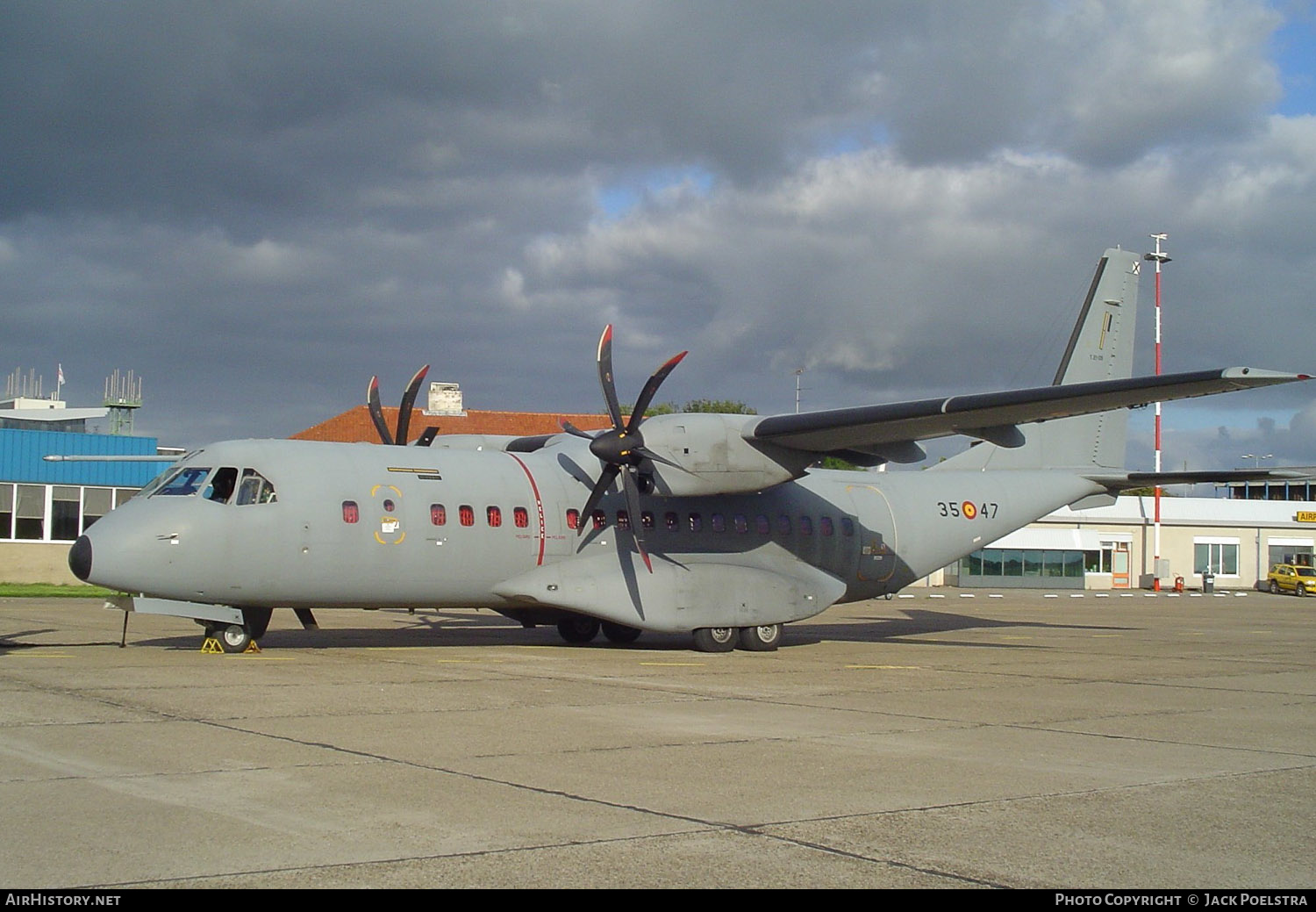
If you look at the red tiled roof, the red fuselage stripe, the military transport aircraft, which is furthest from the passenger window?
the red tiled roof

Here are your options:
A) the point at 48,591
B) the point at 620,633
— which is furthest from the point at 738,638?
the point at 48,591

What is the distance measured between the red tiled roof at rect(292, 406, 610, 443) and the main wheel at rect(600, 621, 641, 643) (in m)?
34.1

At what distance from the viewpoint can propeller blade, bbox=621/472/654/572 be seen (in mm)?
19328

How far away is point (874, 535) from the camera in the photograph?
23.6m

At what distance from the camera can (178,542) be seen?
16531 millimetres

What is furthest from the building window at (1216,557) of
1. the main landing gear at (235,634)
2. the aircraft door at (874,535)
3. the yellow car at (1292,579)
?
the main landing gear at (235,634)

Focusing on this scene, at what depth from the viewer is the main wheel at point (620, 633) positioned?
22219mm

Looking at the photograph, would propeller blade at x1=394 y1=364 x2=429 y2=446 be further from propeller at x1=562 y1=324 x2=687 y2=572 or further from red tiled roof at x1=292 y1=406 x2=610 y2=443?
red tiled roof at x1=292 y1=406 x2=610 y2=443

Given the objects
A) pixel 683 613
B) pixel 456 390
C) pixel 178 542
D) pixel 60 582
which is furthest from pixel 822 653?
pixel 456 390

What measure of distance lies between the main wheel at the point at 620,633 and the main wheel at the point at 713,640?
177 centimetres

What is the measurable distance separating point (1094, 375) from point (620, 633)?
11489 millimetres

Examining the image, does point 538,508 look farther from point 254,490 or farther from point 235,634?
point 235,634
